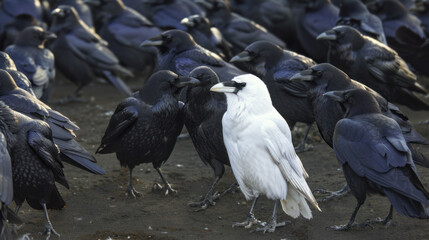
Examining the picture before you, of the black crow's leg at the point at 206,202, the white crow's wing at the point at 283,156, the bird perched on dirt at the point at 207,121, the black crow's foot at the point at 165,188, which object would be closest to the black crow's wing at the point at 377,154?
the white crow's wing at the point at 283,156

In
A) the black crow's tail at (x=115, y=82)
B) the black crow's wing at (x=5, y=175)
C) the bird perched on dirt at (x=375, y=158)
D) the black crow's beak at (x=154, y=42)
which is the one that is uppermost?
the bird perched on dirt at (x=375, y=158)

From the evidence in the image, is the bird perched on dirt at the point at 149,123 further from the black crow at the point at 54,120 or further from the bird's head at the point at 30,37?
the bird's head at the point at 30,37

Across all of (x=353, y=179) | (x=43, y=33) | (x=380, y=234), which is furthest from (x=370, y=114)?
(x=43, y=33)

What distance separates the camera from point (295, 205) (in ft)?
18.6

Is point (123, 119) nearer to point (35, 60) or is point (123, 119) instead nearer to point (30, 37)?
point (35, 60)

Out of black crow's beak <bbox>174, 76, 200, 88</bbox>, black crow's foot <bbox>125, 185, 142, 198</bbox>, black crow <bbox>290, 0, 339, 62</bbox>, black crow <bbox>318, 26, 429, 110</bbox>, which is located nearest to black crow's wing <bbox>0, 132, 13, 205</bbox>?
black crow's foot <bbox>125, 185, 142, 198</bbox>

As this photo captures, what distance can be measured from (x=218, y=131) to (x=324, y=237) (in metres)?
1.33

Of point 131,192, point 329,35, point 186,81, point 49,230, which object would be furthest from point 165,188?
point 329,35

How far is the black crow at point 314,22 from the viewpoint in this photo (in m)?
10.1

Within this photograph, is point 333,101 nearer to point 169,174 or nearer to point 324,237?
point 324,237

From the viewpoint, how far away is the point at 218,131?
6.30 m

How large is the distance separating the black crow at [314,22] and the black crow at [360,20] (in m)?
0.77

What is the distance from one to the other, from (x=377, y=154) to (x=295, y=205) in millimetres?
763

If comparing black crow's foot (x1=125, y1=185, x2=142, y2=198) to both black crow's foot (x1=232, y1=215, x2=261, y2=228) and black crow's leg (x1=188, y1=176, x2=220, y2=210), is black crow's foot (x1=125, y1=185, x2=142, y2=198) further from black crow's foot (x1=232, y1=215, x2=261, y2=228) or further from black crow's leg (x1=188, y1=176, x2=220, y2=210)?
black crow's foot (x1=232, y1=215, x2=261, y2=228)
